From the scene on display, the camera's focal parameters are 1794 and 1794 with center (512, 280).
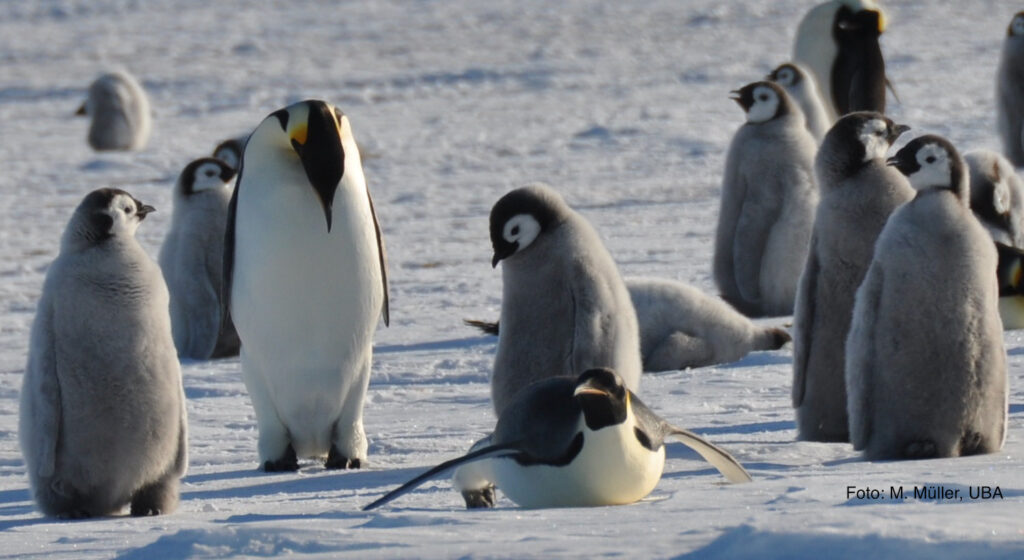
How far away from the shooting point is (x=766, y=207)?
25.5ft

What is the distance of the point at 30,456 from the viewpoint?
4.20m

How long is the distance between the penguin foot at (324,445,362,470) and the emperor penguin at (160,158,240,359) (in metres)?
2.45

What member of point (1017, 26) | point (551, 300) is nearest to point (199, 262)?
point (551, 300)

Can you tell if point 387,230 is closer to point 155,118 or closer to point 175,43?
point 155,118

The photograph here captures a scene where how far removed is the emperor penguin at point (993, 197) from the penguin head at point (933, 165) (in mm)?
3269

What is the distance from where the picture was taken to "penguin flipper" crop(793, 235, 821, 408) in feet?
15.9

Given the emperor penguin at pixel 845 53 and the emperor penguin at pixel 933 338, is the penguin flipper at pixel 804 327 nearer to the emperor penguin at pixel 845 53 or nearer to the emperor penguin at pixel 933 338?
the emperor penguin at pixel 933 338

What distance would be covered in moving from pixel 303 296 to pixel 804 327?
4.67 feet

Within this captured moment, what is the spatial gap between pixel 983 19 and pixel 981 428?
19146 mm

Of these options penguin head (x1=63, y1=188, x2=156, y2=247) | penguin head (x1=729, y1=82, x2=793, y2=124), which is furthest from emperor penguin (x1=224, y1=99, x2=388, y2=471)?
penguin head (x1=729, y1=82, x2=793, y2=124)

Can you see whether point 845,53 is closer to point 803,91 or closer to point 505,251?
point 803,91

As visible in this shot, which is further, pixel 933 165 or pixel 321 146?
pixel 321 146

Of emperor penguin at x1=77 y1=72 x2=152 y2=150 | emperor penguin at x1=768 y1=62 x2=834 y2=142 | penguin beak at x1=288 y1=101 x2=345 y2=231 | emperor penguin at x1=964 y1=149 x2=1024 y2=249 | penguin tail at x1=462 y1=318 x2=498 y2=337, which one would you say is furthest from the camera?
emperor penguin at x1=77 y1=72 x2=152 y2=150

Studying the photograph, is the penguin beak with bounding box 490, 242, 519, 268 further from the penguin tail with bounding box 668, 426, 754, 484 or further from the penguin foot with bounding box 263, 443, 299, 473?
the penguin tail with bounding box 668, 426, 754, 484
